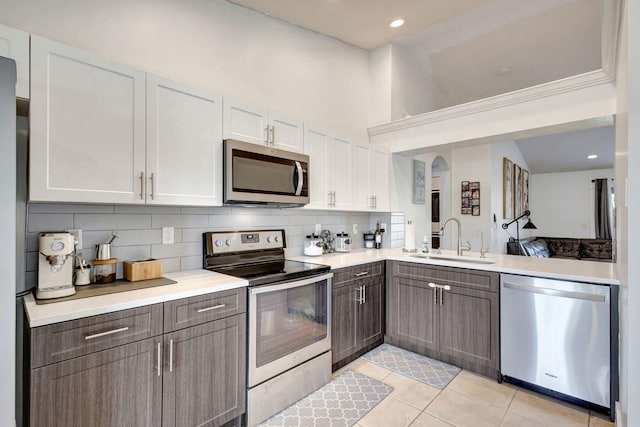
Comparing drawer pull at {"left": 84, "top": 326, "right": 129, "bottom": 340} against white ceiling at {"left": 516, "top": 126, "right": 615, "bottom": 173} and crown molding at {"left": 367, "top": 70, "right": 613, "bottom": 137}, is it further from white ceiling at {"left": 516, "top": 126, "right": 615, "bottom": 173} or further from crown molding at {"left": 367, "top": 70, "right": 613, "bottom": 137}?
white ceiling at {"left": 516, "top": 126, "right": 615, "bottom": 173}

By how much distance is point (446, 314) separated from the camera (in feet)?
8.68

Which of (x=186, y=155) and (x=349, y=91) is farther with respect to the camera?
(x=349, y=91)

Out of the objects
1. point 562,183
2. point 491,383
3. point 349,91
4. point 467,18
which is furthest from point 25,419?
point 562,183

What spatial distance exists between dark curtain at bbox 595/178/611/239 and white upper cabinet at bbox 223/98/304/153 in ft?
26.6

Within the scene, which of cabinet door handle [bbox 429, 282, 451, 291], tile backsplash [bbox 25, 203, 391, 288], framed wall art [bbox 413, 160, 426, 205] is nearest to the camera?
tile backsplash [bbox 25, 203, 391, 288]

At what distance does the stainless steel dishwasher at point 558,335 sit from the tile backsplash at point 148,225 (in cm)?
187

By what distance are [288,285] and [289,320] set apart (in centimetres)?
26

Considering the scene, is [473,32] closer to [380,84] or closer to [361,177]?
[380,84]

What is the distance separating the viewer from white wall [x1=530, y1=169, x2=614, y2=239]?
7.52 meters

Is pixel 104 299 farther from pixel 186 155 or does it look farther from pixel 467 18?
pixel 467 18

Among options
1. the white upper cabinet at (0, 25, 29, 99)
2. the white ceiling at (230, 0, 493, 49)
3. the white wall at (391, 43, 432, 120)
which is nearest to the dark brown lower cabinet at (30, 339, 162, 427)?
the white upper cabinet at (0, 25, 29, 99)

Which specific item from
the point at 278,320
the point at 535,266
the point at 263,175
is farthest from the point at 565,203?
the point at 278,320

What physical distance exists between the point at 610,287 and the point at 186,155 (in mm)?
2781

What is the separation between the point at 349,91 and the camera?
12.0 ft
